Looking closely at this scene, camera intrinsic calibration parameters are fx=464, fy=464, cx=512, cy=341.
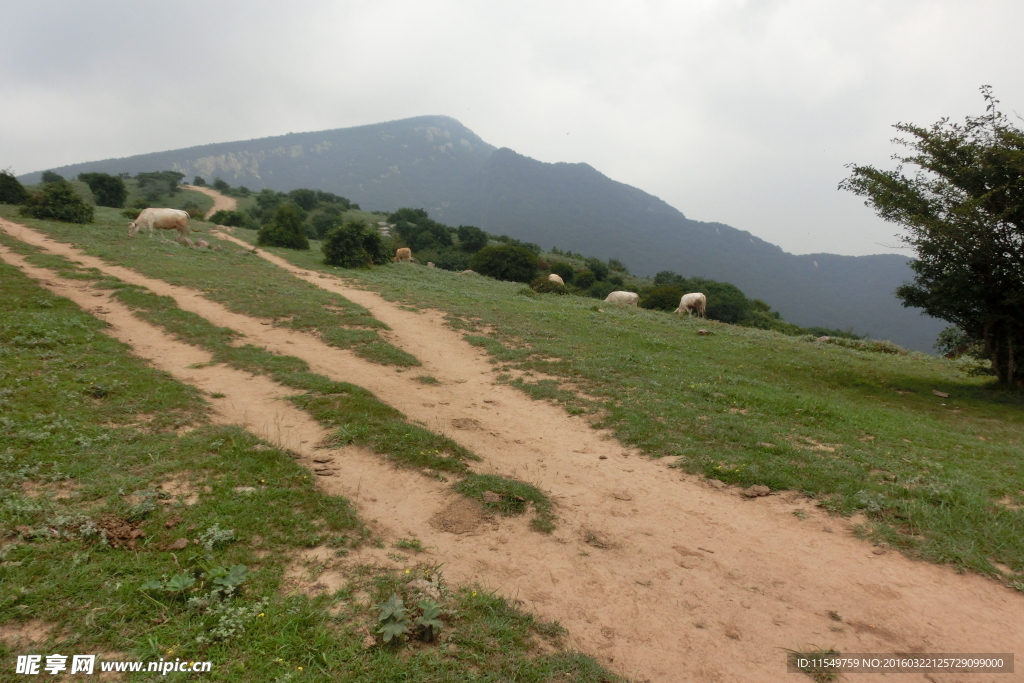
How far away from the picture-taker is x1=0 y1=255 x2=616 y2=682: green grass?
9.23ft

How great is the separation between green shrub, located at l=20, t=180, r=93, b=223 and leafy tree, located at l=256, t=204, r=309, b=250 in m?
8.36

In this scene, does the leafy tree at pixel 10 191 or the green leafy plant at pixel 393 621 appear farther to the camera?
the leafy tree at pixel 10 191

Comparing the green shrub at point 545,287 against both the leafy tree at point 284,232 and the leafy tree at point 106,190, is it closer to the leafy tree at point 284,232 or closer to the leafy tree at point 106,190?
the leafy tree at point 284,232

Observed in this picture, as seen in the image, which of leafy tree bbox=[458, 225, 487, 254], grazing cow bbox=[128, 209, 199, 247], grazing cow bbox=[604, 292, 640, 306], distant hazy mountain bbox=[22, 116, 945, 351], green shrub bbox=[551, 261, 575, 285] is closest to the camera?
grazing cow bbox=[128, 209, 199, 247]

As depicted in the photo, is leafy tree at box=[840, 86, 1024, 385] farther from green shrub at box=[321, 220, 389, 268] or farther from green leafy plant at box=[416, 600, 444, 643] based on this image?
green shrub at box=[321, 220, 389, 268]

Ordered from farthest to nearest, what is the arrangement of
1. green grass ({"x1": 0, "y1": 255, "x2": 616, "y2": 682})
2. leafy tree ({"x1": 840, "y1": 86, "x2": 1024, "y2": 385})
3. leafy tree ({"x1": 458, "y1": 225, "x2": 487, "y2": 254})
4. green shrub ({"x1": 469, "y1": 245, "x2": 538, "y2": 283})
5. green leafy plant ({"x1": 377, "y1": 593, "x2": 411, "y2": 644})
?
leafy tree ({"x1": 458, "y1": 225, "x2": 487, "y2": 254}), green shrub ({"x1": 469, "y1": 245, "x2": 538, "y2": 283}), leafy tree ({"x1": 840, "y1": 86, "x2": 1024, "y2": 385}), green leafy plant ({"x1": 377, "y1": 593, "x2": 411, "y2": 644}), green grass ({"x1": 0, "y1": 255, "x2": 616, "y2": 682})

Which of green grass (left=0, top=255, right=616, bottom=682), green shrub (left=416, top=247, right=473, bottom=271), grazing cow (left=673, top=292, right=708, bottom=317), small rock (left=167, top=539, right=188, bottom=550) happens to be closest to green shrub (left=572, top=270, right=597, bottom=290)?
green shrub (left=416, top=247, right=473, bottom=271)

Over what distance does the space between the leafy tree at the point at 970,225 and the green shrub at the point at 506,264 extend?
26266 millimetres

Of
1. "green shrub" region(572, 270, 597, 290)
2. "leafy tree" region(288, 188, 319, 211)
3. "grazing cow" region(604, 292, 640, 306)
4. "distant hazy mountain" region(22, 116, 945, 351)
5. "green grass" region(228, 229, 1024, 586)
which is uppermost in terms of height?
"distant hazy mountain" region(22, 116, 945, 351)

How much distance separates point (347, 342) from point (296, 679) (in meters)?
9.51

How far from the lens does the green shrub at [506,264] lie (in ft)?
120

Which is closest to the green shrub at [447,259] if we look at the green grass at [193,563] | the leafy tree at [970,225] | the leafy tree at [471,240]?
the leafy tree at [471,240]

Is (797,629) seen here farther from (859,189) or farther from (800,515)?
(859,189)

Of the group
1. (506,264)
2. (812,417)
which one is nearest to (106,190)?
(506,264)
